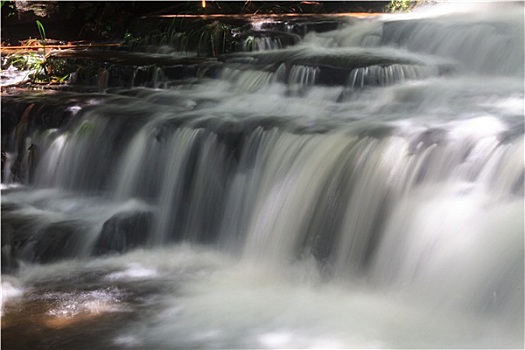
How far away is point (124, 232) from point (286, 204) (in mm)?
1232

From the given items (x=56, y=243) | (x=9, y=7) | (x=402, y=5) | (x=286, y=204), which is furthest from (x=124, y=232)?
(x=9, y=7)

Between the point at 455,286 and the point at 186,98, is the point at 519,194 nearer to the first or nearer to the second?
the point at 455,286

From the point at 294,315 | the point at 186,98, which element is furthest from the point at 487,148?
the point at 186,98

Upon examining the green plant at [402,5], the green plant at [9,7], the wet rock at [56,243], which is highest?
the green plant at [9,7]

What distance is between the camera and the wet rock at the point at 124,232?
5406mm

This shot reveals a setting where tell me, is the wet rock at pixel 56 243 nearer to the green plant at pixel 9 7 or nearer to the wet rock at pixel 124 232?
the wet rock at pixel 124 232

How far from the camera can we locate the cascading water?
4.16 m

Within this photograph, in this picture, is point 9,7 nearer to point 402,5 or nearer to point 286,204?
point 402,5

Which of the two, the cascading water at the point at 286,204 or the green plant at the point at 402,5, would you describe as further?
the green plant at the point at 402,5

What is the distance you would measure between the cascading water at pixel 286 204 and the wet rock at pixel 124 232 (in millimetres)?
15

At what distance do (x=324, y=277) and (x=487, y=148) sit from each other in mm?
1350

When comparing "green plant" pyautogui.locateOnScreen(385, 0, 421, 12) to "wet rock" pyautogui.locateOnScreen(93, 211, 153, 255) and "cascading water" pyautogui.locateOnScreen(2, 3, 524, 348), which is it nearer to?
"cascading water" pyautogui.locateOnScreen(2, 3, 524, 348)

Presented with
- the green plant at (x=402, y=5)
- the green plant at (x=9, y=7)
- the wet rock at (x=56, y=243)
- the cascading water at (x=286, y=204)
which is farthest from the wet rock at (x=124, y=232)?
the green plant at (x=9, y=7)

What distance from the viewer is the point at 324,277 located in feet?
15.8
